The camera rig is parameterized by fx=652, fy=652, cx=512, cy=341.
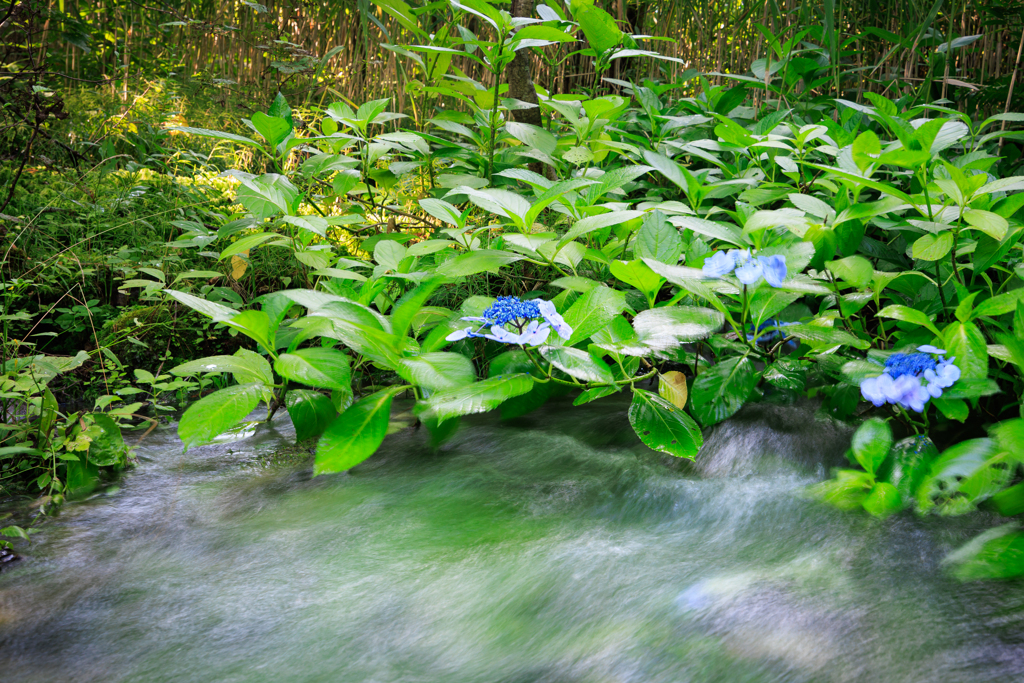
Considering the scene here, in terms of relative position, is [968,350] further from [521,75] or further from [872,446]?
[521,75]

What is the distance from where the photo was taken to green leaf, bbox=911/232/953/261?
1.18 meters

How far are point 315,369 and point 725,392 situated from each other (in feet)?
2.56

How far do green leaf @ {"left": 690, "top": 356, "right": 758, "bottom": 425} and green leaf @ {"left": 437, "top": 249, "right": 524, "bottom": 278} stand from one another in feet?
1.50

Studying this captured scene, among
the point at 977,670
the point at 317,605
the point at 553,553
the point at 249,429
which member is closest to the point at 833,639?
the point at 977,670

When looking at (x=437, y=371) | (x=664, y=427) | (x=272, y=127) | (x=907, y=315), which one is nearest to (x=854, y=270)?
(x=907, y=315)

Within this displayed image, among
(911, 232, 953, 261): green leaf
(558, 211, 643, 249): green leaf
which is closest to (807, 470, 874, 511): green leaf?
(911, 232, 953, 261): green leaf

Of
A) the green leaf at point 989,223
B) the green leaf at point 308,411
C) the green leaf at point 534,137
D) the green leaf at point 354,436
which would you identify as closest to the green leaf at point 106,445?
the green leaf at point 308,411

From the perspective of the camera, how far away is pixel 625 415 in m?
1.53

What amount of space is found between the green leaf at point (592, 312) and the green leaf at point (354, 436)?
1.13 feet

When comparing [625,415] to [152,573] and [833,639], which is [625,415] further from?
[152,573]

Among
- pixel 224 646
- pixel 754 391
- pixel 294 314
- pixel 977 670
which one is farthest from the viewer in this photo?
pixel 294 314

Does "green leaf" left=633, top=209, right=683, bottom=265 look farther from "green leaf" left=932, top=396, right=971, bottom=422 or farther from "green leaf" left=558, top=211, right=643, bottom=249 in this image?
"green leaf" left=932, top=396, right=971, bottom=422

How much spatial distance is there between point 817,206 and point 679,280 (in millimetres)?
450

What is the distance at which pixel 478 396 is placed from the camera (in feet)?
3.75
